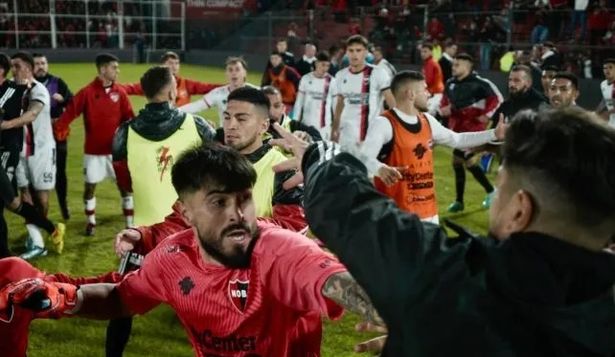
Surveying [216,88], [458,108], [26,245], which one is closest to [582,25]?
[458,108]

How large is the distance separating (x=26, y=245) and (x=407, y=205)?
4273 millimetres

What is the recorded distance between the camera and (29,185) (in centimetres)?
796

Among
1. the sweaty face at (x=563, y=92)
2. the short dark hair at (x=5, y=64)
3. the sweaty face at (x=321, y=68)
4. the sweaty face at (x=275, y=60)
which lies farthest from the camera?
the sweaty face at (x=275, y=60)

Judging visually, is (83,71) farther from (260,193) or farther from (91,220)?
(260,193)

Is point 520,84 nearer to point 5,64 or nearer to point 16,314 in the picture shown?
point 5,64

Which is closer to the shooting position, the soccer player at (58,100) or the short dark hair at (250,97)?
the short dark hair at (250,97)

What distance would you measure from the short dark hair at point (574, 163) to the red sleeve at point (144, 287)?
159cm

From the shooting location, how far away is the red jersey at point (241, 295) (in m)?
2.24

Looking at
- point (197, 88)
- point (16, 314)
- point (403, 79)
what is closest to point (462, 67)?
point (197, 88)

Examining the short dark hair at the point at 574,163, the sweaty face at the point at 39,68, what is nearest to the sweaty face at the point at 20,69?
→ the sweaty face at the point at 39,68

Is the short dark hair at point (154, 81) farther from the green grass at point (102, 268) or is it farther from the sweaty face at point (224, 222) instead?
the sweaty face at point (224, 222)

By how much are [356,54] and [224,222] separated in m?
8.11

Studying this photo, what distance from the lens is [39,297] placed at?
2416 millimetres

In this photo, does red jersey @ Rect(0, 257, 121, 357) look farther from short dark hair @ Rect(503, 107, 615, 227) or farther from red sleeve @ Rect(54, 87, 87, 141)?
red sleeve @ Rect(54, 87, 87, 141)
